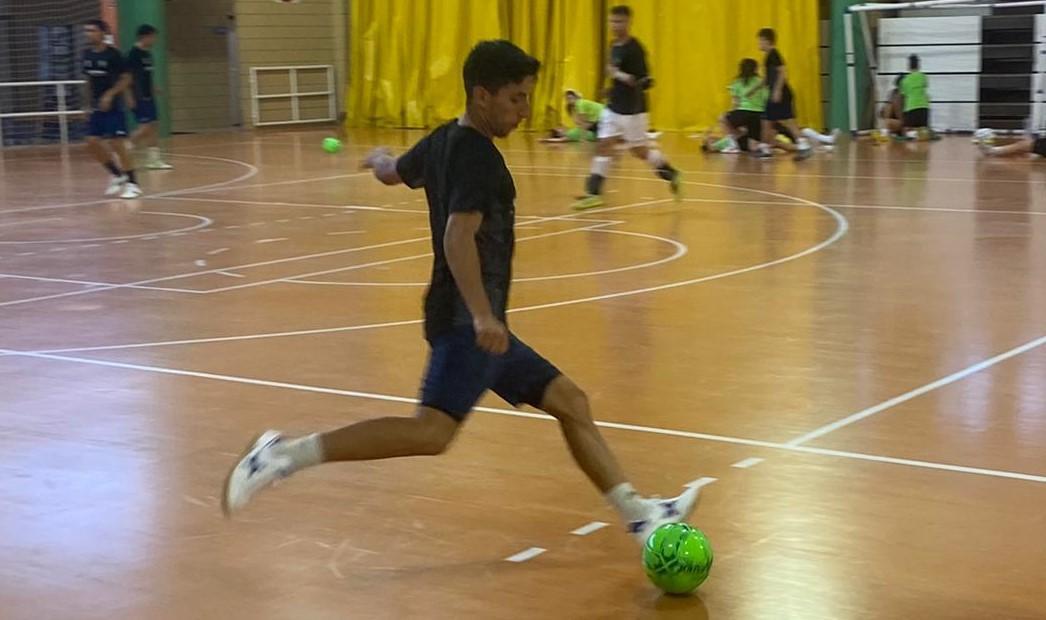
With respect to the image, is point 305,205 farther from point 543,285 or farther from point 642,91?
point 543,285

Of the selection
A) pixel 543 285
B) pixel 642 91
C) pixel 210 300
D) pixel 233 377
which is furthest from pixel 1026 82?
pixel 233 377

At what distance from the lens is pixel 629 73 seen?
14.1 m

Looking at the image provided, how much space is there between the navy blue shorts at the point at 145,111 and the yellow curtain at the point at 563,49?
6835 millimetres

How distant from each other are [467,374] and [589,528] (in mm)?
779

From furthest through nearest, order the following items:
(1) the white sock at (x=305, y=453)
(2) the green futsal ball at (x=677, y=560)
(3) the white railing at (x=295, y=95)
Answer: (3) the white railing at (x=295, y=95) → (1) the white sock at (x=305, y=453) → (2) the green futsal ball at (x=677, y=560)

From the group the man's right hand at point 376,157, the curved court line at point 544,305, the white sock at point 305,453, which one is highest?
the man's right hand at point 376,157

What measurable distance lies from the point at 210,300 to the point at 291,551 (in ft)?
16.9

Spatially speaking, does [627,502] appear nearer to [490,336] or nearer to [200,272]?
[490,336]

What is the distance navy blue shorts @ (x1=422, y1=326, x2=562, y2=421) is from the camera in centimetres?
438

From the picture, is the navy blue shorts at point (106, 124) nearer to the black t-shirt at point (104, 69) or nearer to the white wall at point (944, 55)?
the black t-shirt at point (104, 69)

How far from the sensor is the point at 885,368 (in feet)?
23.3

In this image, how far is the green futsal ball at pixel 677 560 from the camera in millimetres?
4129

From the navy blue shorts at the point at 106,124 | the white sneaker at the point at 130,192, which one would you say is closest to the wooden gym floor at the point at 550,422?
the white sneaker at the point at 130,192

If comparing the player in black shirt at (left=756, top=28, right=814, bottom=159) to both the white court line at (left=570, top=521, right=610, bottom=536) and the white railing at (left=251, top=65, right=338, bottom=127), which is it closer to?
the white railing at (left=251, top=65, right=338, bottom=127)
